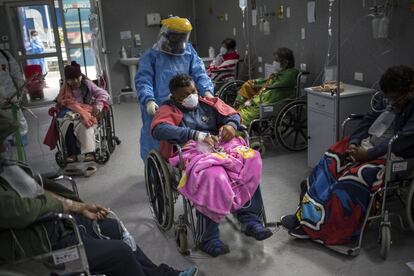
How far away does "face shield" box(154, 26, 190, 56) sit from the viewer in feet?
8.91

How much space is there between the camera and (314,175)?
2.38 metres

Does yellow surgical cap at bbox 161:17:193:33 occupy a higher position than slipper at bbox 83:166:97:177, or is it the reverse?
yellow surgical cap at bbox 161:17:193:33

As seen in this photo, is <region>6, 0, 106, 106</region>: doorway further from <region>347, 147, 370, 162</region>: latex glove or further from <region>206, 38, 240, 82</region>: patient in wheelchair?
<region>347, 147, 370, 162</region>: latex glove

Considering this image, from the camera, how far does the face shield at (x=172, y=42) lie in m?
2.72

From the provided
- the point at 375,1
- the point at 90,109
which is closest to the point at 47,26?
the point at 90,109

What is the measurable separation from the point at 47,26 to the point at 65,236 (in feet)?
21.2

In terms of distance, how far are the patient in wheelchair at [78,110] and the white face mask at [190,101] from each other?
1.45 metres

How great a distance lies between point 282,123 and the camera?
381 centimetres

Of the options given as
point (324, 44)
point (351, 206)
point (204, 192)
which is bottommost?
point (351, 206)

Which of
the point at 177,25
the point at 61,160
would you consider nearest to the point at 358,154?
the point at 177,25

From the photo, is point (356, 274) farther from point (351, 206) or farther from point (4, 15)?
point (4, 15)

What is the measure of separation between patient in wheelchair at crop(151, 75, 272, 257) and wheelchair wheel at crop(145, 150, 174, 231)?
7 cm

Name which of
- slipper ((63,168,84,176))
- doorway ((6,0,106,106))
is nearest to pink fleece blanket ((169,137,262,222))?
slipper ((63,168,84,176))

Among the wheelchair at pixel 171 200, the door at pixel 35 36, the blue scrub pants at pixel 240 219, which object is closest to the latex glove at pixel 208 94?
the wheelchair at pixel 171 200
